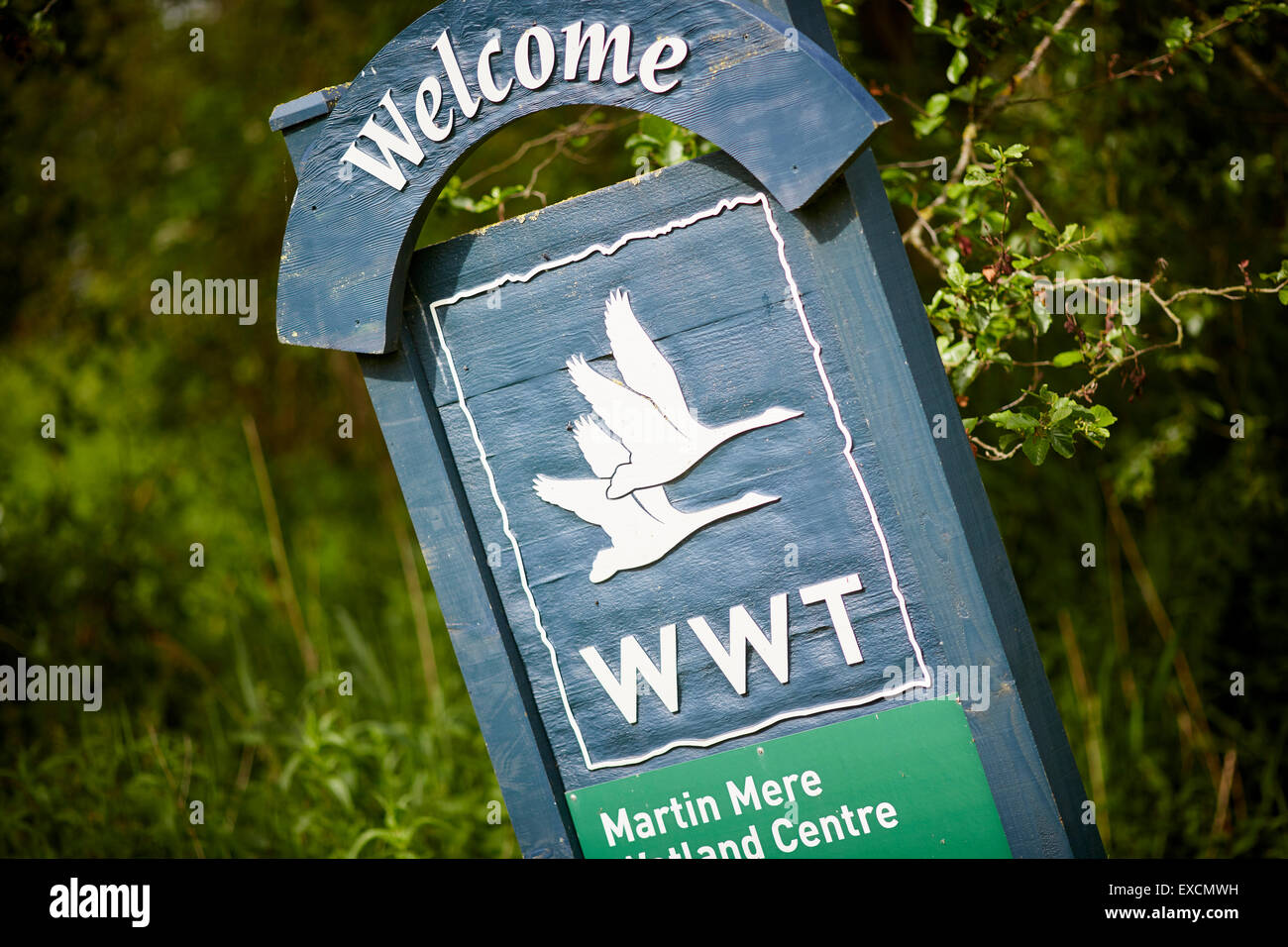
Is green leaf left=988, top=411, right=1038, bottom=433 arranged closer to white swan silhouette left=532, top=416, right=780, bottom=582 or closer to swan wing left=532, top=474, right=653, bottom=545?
white swan silhouette left=532, top=416, right=780, bottom=582

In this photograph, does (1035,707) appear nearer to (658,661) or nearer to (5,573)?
(658,661)

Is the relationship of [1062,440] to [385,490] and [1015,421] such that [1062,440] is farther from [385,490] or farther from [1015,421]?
[385,490]

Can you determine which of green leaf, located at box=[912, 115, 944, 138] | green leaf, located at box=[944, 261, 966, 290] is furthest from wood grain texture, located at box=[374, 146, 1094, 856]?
green leaf, located at box=[912, 115, 944, 138]

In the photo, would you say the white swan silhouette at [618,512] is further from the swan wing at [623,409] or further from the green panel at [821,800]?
the green panel at [821,800]

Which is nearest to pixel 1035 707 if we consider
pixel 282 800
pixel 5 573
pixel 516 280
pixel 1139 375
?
pixel 1139 375

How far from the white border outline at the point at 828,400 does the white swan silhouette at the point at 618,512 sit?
0.46 ft

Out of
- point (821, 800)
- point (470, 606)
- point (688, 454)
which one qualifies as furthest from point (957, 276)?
point (470, 606)
